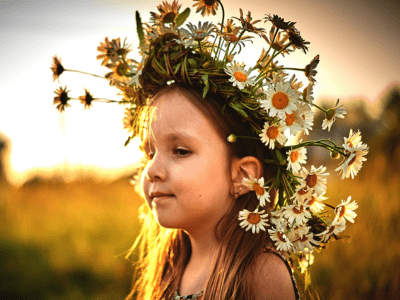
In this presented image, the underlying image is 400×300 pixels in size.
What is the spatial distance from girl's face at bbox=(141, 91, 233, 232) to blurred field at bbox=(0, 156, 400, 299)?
1723 millimetres

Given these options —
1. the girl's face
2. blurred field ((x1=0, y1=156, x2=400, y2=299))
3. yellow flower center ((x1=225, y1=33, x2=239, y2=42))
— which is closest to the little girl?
the girl's face

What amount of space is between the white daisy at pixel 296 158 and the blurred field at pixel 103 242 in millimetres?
1550

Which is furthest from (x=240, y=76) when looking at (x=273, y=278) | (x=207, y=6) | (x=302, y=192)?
(x=273, y=278)

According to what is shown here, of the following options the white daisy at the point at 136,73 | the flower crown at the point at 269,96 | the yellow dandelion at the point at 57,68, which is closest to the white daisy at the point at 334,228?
the flower crown at the point at 269,96

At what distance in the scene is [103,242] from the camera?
14.2 ft

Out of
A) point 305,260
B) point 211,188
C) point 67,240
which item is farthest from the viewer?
point 67,240

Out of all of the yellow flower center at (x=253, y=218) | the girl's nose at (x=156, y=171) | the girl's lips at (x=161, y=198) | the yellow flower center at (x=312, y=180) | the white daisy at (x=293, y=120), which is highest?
the white daisy at (x=293, y=120)

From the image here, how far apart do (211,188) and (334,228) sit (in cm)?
63

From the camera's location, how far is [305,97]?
1.70 metres

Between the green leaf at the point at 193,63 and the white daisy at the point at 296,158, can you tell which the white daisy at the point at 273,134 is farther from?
the green leaf at the point at 193,63

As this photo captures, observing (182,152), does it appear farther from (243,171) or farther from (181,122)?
(243,171)

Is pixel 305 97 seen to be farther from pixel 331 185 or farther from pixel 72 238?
pixel 72 238

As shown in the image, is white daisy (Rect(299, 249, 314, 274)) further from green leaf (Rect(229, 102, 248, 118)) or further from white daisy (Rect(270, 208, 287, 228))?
green leaf (Rect(229, 102, 248, 118))

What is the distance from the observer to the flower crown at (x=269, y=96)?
167cm
